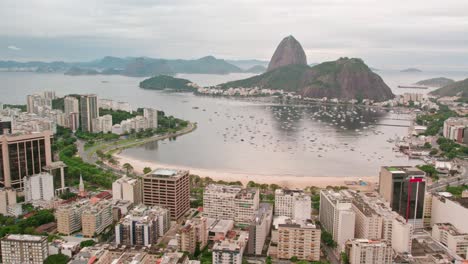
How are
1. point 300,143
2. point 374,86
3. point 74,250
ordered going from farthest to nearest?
point 374,86
point 300,143
point 74,250

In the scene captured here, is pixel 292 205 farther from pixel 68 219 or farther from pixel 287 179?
pixel 68 219

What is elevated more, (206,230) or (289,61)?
(289,61)

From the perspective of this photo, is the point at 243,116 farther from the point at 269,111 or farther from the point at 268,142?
the point at 268,142

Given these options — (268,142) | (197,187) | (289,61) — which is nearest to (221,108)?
(268,142)

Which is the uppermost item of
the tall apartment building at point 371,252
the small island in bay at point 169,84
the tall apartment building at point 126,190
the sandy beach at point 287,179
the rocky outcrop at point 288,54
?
the rocky outcrop at point 288,54

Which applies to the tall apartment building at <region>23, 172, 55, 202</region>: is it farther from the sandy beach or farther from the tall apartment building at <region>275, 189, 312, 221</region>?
the tall apartment building at <region>275, 189, 312, 221</region>

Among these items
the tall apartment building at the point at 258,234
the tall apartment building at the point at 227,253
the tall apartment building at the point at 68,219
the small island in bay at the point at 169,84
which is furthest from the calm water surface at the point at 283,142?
the small island in bay at the point at 169,84

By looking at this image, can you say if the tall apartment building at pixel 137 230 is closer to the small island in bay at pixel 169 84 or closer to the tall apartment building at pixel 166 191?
the tall apartment building at pixel 166 191
